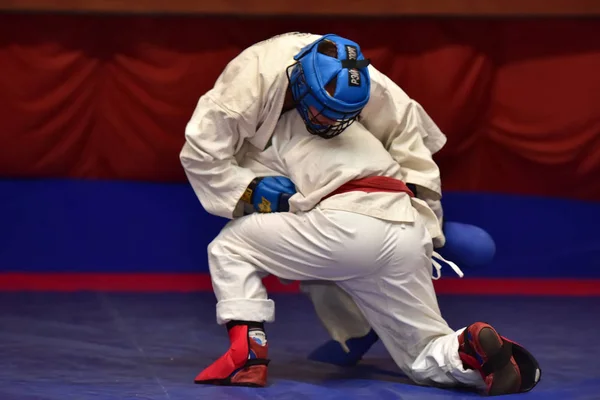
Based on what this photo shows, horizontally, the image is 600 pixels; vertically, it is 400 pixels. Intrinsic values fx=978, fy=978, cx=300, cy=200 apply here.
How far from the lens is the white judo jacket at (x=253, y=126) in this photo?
2.81 m

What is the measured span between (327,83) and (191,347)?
117cm

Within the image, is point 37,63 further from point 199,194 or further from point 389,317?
point 389,317

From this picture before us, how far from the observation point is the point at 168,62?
14.2 feet

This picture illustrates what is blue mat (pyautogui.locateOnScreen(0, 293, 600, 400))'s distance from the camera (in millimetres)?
2746

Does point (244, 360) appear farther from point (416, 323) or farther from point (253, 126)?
point (253, 126)

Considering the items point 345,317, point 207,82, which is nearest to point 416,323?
point 345,317

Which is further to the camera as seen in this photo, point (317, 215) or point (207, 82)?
point (207, 82)

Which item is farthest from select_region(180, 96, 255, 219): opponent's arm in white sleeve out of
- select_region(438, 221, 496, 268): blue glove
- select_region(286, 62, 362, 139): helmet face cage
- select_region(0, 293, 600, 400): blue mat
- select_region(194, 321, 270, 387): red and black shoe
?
select_region(438, 221, 496, 268): blue glove

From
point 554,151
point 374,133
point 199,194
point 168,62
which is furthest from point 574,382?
point 168,62

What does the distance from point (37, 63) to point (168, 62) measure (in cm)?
57

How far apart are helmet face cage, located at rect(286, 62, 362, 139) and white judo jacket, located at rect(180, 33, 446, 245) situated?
0.25ft

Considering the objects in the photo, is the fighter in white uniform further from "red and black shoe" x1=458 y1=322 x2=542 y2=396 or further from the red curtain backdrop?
the red curtain backdrop

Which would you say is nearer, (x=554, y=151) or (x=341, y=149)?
(x=341, y=149)

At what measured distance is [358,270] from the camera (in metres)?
2.79
